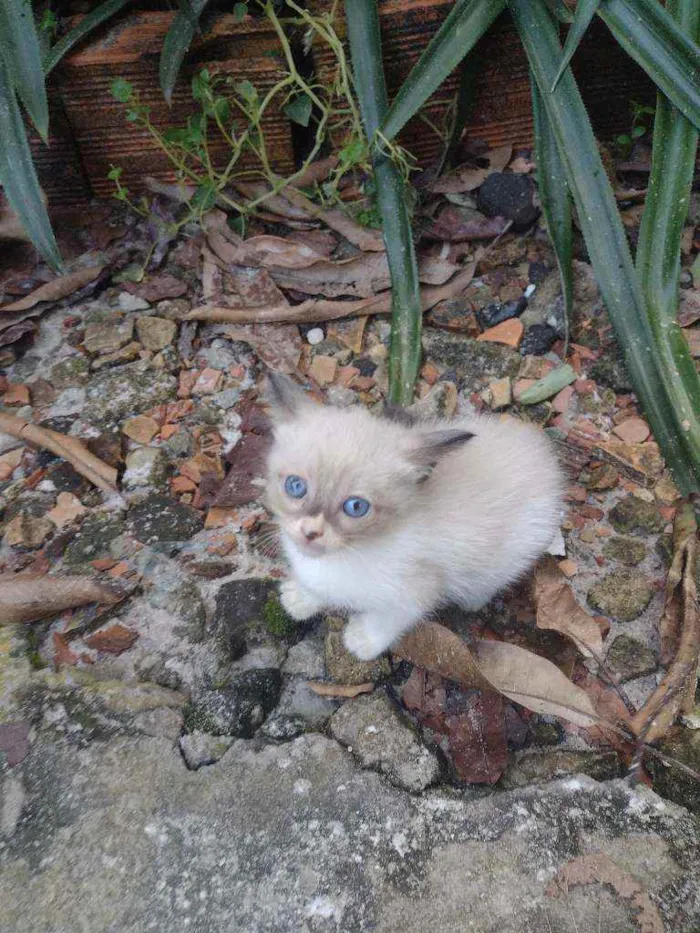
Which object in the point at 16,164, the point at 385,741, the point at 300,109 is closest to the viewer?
the point at 385,741

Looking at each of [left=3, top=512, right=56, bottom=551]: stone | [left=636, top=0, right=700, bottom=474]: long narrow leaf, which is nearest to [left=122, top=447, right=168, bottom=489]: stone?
[left=3, top=512, right=56, bottom=551]: stone

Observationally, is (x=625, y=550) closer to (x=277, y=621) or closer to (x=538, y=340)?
(x=538, y=340)

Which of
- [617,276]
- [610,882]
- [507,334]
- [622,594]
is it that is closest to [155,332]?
[507,334]

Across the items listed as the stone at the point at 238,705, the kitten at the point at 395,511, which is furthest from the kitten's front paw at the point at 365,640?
the stone at the point at 238,705

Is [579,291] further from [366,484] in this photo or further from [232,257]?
→ [366,484]

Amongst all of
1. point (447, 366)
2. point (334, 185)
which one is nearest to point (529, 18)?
point (334, 185)

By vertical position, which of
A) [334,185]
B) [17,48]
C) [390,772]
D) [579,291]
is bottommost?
[390,772]
